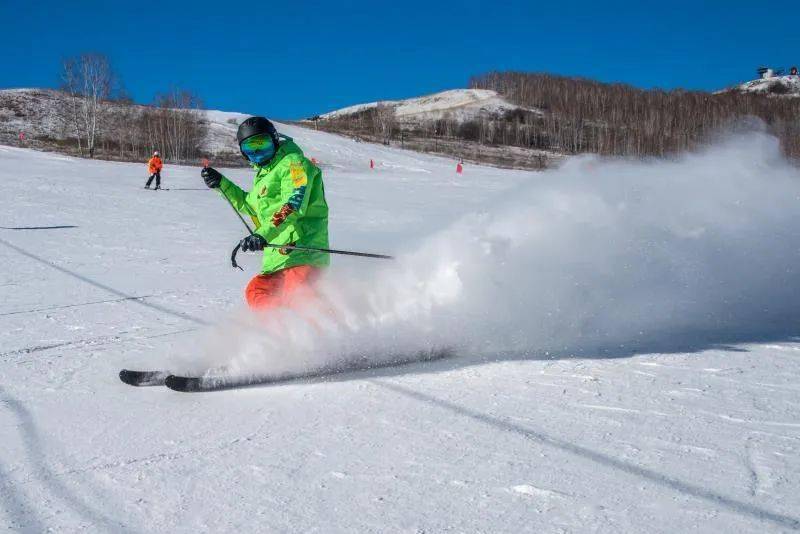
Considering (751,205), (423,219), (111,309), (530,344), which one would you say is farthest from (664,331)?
(423,219)

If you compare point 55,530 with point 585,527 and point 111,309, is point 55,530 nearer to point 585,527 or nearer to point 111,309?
point 585,527

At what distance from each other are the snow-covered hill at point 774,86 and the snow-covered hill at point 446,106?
42.7 meters

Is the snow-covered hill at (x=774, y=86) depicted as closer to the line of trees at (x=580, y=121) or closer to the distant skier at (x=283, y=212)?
the line of trees at (x=580, y=121)

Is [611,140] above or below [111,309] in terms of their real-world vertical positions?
above

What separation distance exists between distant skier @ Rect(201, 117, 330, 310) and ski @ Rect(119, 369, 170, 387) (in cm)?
77

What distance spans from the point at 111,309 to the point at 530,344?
4027mm

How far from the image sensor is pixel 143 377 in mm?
3875

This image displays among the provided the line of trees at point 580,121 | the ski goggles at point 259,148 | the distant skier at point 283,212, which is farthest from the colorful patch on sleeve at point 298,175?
the line of trees at point 580,121

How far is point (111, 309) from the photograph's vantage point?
636 cm

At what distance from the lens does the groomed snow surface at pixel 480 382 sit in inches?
94.0

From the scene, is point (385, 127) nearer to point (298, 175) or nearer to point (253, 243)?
point (298, 175)

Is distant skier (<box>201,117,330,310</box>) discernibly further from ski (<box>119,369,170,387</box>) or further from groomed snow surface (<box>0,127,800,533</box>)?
ski (<box>119,369,170,387</box>)

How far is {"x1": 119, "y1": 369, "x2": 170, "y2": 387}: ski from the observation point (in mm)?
3848

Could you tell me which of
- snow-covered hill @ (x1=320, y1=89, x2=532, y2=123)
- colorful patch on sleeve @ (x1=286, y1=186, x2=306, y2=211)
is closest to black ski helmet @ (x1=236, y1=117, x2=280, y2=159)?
colorful patch on sleeve @ (x1=286, y1=186, x2=306, y2=211)
